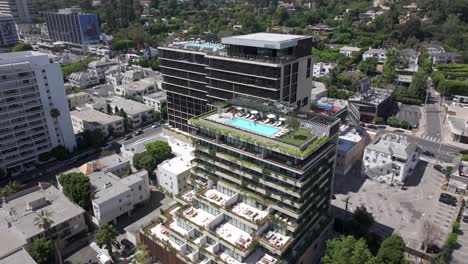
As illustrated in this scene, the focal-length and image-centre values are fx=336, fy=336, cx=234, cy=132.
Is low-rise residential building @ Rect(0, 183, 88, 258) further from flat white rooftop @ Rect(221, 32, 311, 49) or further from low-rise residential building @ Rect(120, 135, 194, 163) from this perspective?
flat white rooftop @ Rect(221, 32, 311, 49)

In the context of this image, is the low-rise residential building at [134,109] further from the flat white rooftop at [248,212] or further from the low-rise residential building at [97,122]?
the flat white rooftop at [248,212]

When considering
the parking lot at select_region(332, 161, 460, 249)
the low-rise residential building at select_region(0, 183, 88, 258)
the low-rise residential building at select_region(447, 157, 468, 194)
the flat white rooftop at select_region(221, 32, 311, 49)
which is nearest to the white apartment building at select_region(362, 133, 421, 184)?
the parking lot at select_region(332, 161, 460, 249)

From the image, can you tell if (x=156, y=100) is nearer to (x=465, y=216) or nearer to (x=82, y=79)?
(x=82, y=79)

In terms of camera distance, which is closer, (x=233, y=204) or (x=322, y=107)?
(x=233, y=204)

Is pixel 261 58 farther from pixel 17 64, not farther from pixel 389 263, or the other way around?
pixel 17 64

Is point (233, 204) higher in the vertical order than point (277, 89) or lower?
lower

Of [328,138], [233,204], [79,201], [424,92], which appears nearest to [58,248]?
[79,201]

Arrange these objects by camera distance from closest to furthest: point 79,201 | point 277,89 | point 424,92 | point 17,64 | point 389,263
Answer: point 389,263 → point 79,201 → point 277,89 → point 17,64 → point 424,92
